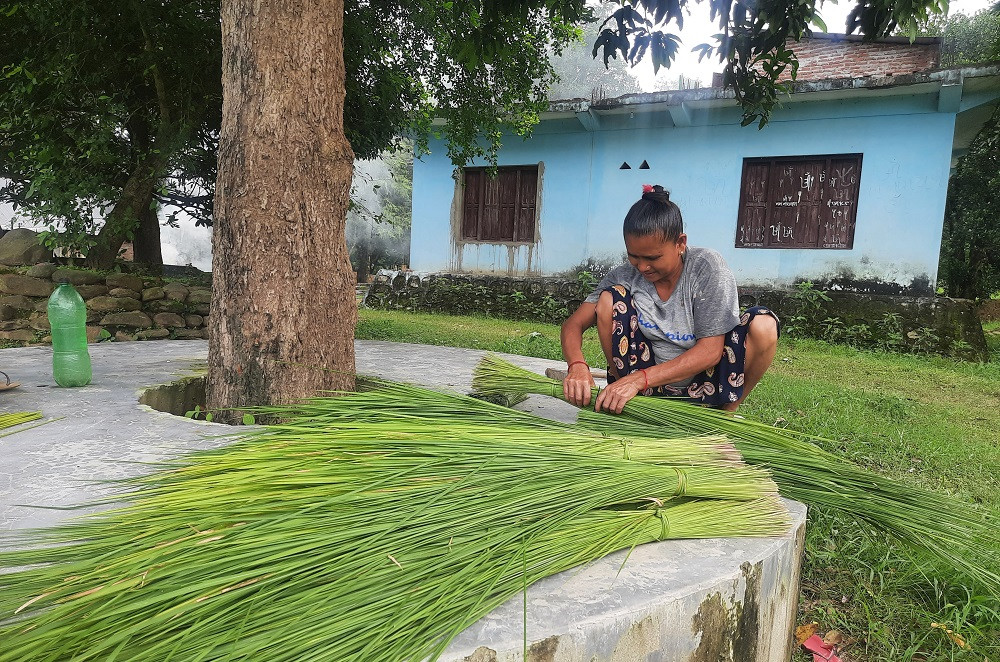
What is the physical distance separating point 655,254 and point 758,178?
20.5 feet

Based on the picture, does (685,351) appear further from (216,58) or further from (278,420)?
(216,58)

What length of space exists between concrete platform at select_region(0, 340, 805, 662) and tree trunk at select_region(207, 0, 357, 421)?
0.28 metres

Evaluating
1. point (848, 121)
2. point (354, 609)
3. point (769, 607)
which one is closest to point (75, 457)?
point (354, 609)

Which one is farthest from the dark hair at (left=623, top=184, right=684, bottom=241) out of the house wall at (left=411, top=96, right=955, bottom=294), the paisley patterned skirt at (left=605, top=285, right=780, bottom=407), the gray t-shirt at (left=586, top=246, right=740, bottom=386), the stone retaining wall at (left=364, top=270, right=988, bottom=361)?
the house wall at (left=411, top=96, right=955, bottom=294)

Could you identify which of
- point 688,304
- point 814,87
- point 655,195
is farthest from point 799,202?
point 655,195

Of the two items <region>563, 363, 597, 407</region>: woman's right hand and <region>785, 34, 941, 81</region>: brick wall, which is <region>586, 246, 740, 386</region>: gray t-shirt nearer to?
<region>563, 363, 597, 407</region>: woman's right hand

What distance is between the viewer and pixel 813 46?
880 cm

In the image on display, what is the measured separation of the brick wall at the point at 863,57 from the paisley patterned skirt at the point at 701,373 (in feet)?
24.8

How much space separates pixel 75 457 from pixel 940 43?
34.3ft

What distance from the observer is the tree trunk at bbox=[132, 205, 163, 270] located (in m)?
6.11

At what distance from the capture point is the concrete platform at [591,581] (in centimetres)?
86

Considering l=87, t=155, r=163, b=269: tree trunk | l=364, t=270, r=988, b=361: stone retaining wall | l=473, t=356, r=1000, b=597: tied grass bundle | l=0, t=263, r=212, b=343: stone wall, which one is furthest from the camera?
l=364, t=270, r=988, b=361: stone retaining wall

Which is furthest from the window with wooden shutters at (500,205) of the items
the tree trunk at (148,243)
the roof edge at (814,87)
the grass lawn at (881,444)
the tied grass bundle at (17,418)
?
the tied grass bundle at (17,418)

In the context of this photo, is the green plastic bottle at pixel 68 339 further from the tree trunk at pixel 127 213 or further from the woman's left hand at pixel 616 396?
the tree trunk at pixel 127 213
